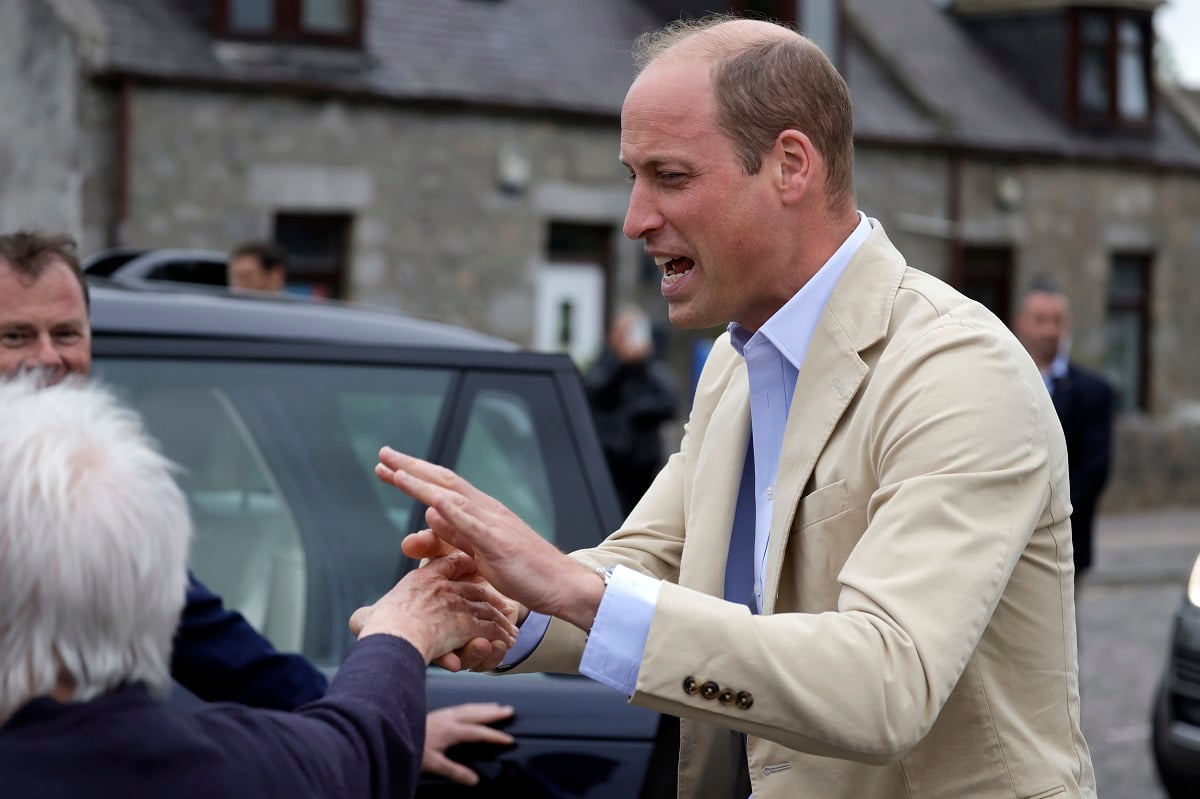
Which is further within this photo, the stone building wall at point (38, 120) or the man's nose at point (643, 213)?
the stone building wall at point (38, 120)

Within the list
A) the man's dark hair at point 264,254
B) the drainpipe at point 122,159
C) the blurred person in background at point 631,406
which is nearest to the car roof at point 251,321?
the man's dark hair at point 264,254

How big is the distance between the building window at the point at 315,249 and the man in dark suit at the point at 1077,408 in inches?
327

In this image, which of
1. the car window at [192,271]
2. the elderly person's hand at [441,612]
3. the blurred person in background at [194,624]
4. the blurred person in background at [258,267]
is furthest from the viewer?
the blurred person in background at [258,267]

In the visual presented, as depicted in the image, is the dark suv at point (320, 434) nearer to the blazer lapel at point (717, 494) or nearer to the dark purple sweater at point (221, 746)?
the blazer lapel at point (717, 494)

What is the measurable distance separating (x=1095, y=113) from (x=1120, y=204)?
120 centimetres

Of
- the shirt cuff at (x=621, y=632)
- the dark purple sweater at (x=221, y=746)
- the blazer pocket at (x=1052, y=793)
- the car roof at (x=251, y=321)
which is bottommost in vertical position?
the blazer pocket at (x=1052, y=793)

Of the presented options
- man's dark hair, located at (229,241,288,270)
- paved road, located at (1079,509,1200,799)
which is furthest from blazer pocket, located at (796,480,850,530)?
A: man's dark hair, located at (229,241,288,270)

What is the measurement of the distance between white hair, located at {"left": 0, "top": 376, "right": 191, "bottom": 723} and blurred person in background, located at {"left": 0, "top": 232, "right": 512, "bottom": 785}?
0.97 m

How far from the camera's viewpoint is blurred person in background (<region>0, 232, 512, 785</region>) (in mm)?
2897

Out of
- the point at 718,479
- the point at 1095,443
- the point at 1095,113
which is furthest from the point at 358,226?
the point at 718,479

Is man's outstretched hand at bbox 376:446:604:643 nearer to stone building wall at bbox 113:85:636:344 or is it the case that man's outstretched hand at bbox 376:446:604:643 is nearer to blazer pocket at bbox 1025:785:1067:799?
blazer pocket at bbox 1025:785:1067:799

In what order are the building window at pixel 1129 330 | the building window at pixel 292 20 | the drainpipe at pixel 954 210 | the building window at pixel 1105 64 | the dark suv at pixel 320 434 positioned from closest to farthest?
the dark suv at pixel 320 434 < the building window at pixel 292 20 < the drainpipe at pixel 954 210 < the building window at pixel 1105 64 < the building window at pixel 1129 330

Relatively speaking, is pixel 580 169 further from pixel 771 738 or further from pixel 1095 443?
pixel 771 738

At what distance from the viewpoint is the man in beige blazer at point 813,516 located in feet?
6.86
